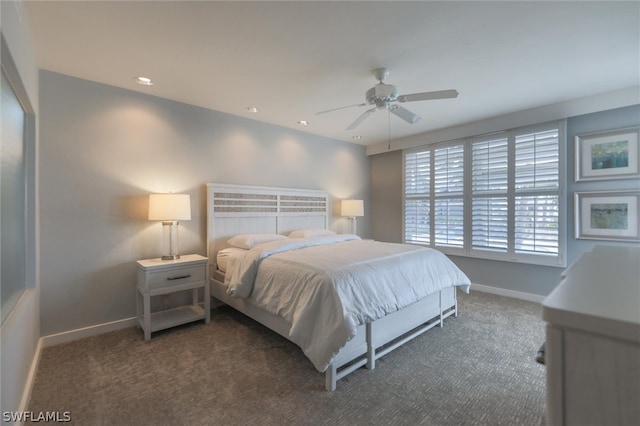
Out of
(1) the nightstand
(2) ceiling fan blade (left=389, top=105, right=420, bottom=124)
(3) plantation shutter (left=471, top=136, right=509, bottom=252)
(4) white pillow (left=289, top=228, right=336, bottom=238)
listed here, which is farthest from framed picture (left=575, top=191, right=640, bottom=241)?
(1) the nightstand

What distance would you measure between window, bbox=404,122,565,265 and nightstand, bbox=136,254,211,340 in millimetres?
3773

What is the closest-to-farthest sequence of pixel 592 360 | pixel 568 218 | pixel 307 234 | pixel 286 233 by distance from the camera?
pixel 592 360, pixel 568 218, pixel 307 234, pixel 286 233

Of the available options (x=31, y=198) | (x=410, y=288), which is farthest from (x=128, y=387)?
(x=410, y=288)

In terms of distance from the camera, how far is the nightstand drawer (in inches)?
108

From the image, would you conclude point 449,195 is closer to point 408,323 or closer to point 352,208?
point 352,208

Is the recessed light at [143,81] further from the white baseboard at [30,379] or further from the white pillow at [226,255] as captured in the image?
the white baseboard at [30,379]

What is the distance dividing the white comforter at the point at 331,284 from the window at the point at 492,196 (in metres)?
1.43

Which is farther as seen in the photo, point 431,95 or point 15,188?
point 431,95

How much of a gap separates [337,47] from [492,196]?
330cm

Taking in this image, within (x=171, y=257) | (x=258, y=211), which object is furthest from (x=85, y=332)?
(x=258, y=211)

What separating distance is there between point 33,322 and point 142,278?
0.81m

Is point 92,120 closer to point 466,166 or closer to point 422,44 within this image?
point 422,44

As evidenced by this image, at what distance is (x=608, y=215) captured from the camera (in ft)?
10.7

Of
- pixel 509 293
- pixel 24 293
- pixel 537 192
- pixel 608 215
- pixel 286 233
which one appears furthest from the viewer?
pixel 286 233
